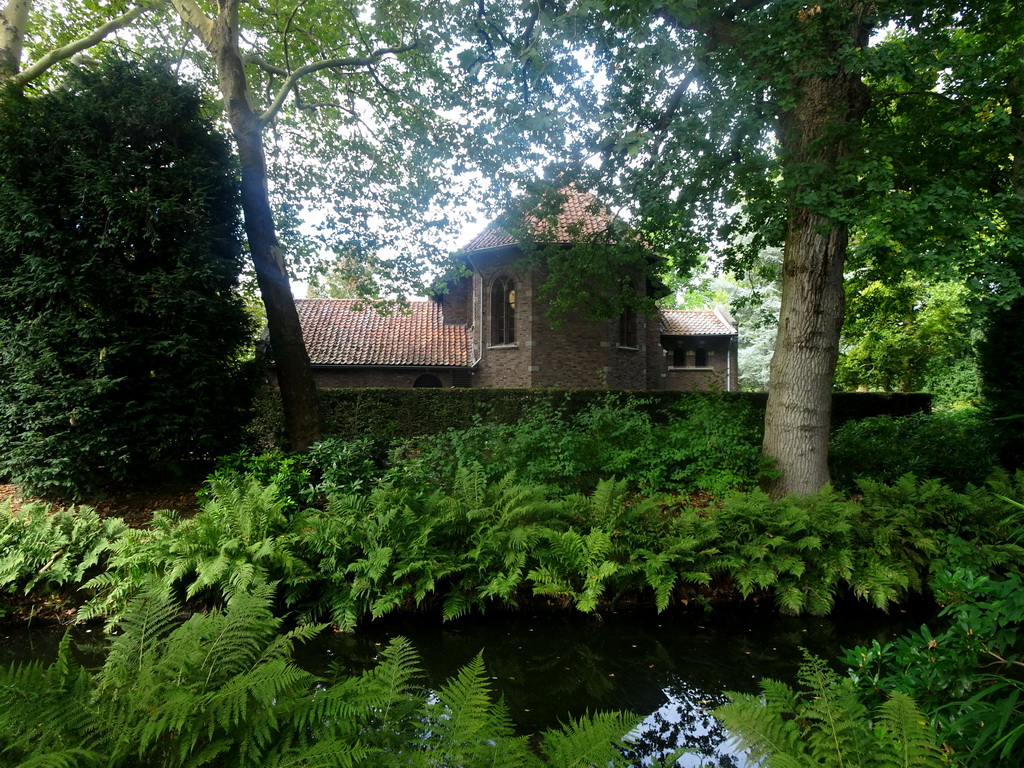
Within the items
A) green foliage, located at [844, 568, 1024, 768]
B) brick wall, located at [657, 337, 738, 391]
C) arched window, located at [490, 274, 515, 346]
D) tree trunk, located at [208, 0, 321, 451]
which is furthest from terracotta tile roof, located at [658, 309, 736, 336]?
green foliage, located at [844, 568, 1024, 768]

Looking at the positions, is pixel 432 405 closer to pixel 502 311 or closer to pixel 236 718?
pixel 502 311

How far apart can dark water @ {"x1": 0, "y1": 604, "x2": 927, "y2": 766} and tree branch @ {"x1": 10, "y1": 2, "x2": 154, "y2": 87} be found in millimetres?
8686

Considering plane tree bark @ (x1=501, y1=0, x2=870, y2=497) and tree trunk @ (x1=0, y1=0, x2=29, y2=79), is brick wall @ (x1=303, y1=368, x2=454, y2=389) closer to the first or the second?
tree trunk @ (x1=0, y1=0, x2=29, y2=79)

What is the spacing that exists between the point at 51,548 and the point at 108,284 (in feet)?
10.5

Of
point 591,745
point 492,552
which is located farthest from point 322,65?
point 591,745

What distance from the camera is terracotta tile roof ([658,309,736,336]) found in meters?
25.8

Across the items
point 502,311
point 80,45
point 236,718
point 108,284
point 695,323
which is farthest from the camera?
point 695,323

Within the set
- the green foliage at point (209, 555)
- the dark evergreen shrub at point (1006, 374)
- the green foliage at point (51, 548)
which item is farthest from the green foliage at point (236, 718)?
the dark evergreen shrub at point (1006, 374)

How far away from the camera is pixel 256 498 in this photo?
19.9 ft

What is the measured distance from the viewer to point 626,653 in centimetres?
499

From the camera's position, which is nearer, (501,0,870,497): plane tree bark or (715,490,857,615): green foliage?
(715,490,857,615): green foliage

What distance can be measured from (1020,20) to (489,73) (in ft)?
21.7

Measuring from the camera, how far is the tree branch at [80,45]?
8961mm

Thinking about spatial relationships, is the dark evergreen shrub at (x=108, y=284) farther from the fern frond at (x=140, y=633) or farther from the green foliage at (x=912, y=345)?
the green foliage at (x=912, y=345)
